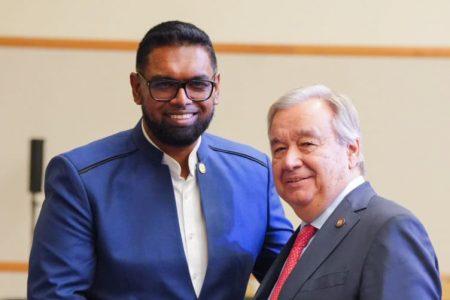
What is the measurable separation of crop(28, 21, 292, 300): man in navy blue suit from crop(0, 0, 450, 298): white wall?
1781 mm

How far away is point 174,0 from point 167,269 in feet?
7.11

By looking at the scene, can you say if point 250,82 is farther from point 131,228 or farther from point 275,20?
point 131,228

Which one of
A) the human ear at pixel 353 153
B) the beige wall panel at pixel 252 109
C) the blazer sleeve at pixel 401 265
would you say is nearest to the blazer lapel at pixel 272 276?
the human ear at pixel 353 153

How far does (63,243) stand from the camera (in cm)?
181

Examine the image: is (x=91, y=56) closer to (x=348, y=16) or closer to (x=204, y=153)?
(x=348, y=16)

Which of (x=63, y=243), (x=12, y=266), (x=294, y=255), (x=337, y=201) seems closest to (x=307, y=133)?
(x=337, y=201)

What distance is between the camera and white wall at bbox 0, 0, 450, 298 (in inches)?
148

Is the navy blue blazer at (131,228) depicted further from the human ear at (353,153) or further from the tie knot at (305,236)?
the human ear at (353,153)

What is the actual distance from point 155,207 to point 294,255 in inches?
12.9

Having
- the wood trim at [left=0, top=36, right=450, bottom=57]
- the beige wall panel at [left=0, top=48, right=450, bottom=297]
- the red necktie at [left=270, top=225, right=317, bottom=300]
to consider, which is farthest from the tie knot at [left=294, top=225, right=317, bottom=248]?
the wood trim at [left=0, top=36, right=450, bottom=57]

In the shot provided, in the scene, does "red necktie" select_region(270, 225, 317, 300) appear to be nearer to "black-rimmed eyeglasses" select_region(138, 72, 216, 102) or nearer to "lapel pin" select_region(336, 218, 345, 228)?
"lapel pin" select_region(336, 218, 345, 228)

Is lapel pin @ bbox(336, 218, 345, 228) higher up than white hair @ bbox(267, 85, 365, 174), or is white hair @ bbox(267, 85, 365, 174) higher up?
white hair @ bbox(267, 85, 365, 174)

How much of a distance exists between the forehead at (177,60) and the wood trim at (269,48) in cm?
192

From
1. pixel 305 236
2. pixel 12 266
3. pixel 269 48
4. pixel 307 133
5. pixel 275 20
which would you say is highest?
pixel 275 20
